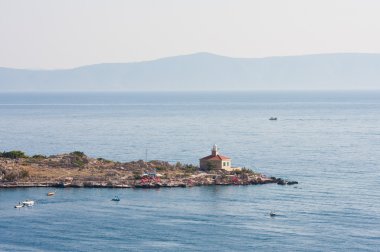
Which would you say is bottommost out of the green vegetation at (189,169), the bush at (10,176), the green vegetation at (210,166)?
the bush at (10,176)

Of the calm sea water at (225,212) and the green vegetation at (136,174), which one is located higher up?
the green vegetation at (136,174)

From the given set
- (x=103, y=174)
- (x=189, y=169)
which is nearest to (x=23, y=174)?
(x=103, y=174)

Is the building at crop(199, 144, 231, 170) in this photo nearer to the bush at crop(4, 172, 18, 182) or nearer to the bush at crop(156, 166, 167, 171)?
the bush at crop(156, 166, 167, 171)

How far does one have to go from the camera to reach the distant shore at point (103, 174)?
88.7 m

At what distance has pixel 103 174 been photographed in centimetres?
9375

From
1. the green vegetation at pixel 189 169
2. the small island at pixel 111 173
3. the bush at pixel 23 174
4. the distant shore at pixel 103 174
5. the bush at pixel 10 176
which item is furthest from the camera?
the green vegetation at pixel 189 169

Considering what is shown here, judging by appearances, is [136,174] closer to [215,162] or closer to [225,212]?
[215,162]

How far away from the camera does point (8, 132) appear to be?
16775 centimetres

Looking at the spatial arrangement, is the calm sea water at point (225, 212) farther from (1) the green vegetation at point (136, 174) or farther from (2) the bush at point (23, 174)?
(1) the green vegetation at point (136, 174)

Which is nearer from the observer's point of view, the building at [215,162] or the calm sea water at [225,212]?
the calm sea water at [225,212]

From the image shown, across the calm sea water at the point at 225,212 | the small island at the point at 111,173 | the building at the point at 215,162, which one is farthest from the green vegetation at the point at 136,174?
the building at the point at 215,162

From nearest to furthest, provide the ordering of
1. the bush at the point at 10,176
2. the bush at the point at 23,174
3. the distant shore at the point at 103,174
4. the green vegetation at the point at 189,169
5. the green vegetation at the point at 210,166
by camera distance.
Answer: the distant shore at the point at 103,174 → the bush at the point at 10,176 → the bush at the point at 23,174 → the green vegetation at the point at 189,169 → the green vegetation at the point at 210,166

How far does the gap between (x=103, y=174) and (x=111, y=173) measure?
3.12 ft

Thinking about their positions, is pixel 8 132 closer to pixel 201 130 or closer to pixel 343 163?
pixel 201 130
